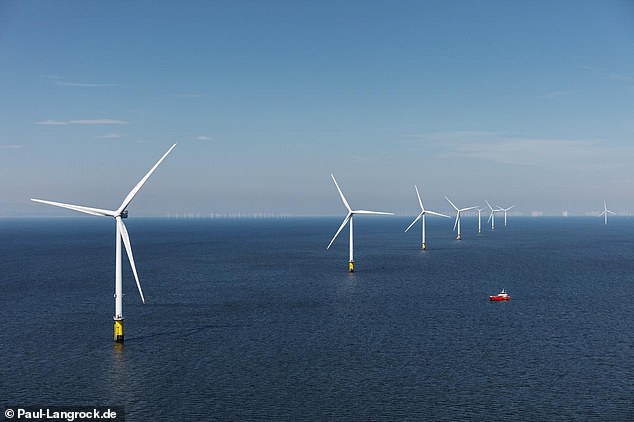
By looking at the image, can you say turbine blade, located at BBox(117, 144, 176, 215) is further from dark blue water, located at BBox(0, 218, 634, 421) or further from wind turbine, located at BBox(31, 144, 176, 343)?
dark blue water, located at BBox(0, 218, 634, 421)

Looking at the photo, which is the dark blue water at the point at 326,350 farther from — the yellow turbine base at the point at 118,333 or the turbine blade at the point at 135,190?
the turbine blade at the point at 135,190

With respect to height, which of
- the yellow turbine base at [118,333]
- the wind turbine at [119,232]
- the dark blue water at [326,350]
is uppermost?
the wind turbine at [119,232]

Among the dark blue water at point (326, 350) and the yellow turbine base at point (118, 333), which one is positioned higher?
the yellow turbine base at point (118, 333)

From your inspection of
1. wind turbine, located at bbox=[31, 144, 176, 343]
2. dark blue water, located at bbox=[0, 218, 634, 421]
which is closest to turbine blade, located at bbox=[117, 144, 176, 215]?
wind turbine, located at bbox=[31, 144, 176, 343]

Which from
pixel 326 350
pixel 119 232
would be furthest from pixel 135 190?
pixel 326 350

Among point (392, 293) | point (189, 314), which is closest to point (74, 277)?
point (189, 314)

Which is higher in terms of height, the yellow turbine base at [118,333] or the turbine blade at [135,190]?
the turbine blade at [135,190]

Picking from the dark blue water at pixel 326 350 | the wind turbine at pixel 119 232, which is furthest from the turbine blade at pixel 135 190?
the dark blue water at pixel 326 350

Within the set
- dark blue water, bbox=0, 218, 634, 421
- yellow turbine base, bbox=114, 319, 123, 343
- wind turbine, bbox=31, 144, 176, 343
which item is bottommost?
dark blue water, bbox=0, 218, 634, 421

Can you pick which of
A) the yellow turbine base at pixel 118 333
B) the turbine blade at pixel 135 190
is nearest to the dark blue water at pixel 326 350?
the yellow turbine base at pixel 118 333

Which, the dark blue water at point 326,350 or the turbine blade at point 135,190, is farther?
the turbine blade at point 135,190

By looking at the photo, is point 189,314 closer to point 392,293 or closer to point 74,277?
point 392,293
